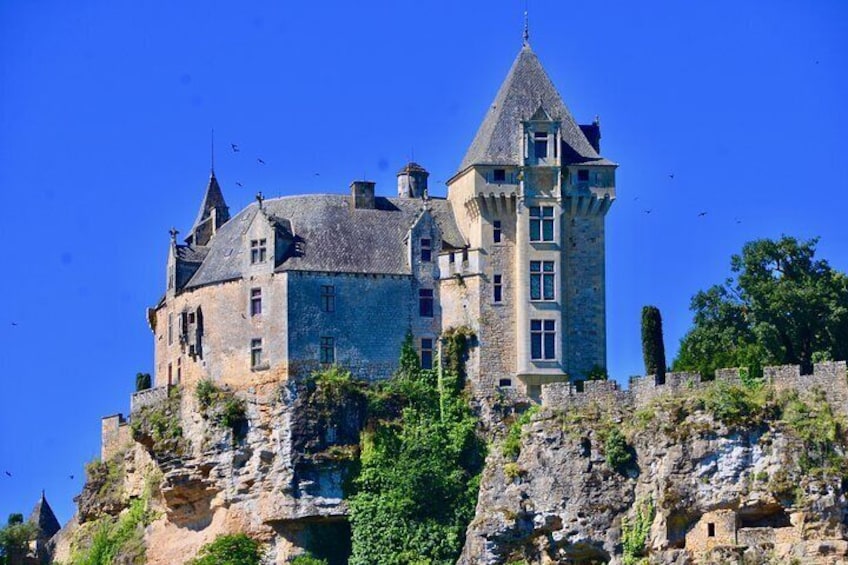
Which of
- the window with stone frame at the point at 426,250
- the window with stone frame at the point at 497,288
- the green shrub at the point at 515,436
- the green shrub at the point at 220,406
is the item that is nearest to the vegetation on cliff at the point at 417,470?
the green shrub at the point at 515,436

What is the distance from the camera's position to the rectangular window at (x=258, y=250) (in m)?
88.1

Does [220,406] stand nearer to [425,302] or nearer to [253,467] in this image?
[253,467]

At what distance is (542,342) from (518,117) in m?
8.69

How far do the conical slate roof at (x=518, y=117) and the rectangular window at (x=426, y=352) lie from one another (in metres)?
6.67

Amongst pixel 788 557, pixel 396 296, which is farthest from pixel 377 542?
pixel 788 557

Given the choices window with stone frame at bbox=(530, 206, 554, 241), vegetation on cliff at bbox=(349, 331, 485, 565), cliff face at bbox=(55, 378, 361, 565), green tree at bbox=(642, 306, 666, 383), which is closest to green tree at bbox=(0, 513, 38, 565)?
cliff face at bbox=(55, 378, 361, 565)

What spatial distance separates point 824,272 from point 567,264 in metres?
9.46

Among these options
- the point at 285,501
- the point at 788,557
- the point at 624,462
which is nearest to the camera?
the point at 788,557

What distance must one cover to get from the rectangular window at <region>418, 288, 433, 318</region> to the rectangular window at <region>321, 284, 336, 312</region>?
3.18 m

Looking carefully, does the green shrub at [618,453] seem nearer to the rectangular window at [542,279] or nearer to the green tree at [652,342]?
the green tree at [652,342]

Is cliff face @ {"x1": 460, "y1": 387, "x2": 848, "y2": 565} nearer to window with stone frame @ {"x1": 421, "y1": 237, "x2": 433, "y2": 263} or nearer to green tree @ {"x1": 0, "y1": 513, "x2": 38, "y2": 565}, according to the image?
window with stone frame @ {"x1": 421, "y1": 237, "x2": 433, "y2": 263}

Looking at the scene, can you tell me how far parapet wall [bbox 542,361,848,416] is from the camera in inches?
3022

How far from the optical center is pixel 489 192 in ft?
289

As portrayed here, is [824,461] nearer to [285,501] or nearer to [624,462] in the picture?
[624,462]
